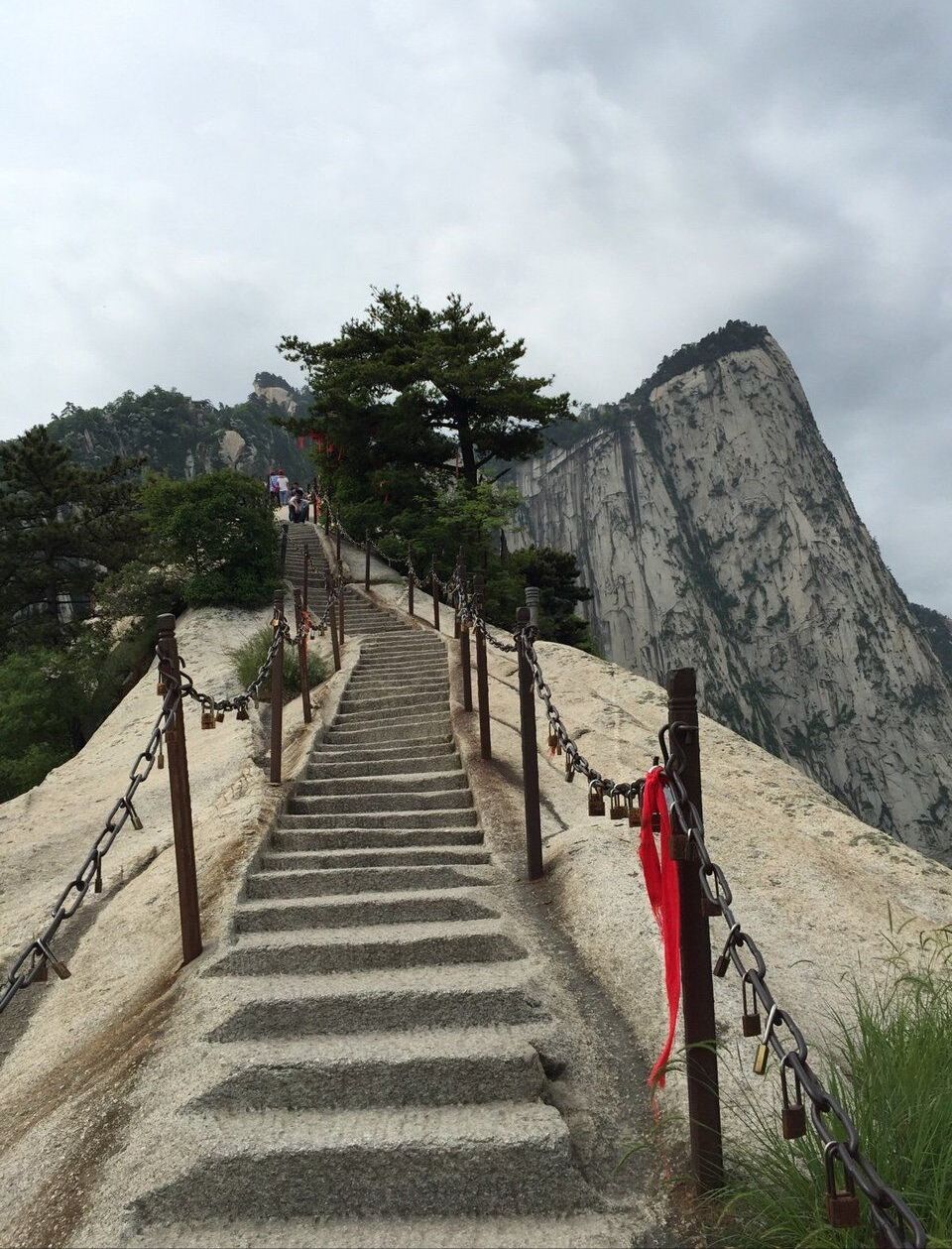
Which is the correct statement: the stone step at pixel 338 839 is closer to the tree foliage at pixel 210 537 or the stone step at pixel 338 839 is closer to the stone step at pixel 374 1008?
the stone step at pixel 374 1008

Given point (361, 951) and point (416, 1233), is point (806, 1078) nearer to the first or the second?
point (416, 1233)

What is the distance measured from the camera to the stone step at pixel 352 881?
185 inches

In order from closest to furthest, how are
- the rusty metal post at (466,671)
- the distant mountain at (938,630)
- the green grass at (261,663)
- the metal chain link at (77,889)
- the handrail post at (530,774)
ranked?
the metal chain link at (77,889) < the handrail post at (530,774) < the rusty metal post at (466,671) < the green grass at (261,663) < the distant mountain at (938,630)

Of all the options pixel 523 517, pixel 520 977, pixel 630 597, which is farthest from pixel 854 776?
pixel 520 977

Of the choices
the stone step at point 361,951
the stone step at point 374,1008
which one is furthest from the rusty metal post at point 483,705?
the stone step at point 374,1008

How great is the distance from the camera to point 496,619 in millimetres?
19109

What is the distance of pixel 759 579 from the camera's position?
67312mm

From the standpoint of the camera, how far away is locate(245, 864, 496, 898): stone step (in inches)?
185

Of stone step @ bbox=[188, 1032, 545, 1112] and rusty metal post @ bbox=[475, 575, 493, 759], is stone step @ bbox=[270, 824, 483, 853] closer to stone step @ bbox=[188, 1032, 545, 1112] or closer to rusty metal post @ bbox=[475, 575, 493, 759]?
rusty metal post @ bbox=[475, 575, 493, 759]


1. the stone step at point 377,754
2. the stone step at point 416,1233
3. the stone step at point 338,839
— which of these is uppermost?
the stone step at point 377,754

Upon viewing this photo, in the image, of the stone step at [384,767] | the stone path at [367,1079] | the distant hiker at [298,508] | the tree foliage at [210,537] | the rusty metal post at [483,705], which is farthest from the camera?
the distant hiker at [298,508]

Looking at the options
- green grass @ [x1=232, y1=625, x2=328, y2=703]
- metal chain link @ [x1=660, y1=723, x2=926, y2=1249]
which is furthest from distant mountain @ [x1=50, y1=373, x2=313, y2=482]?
metal chain link @ [x1=660, y1=723, x2=926, y2=1249]

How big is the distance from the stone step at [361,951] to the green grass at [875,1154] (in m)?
1.64

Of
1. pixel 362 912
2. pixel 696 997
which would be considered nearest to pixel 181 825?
Result: pixel 362 912
